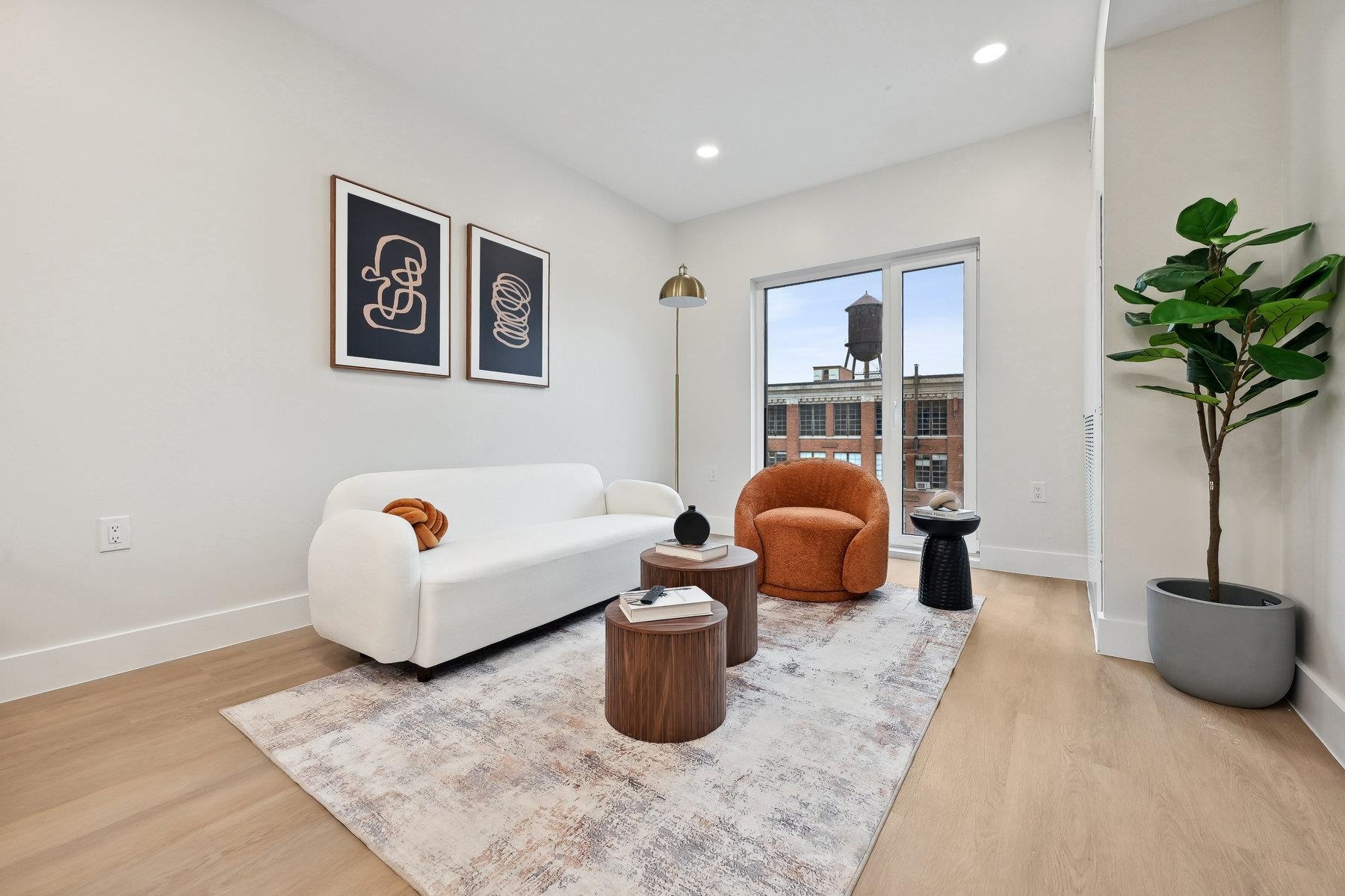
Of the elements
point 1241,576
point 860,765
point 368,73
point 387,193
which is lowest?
point 860,765

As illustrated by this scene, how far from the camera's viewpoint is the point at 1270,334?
176cm

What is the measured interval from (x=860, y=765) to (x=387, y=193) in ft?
10.8

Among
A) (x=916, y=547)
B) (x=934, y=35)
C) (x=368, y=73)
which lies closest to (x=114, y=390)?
(x=368, y=73)

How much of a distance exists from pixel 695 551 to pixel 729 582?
0.56 ft

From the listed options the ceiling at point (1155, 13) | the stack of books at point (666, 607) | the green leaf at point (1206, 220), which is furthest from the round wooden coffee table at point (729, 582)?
the ceiling at point (1155, 13)

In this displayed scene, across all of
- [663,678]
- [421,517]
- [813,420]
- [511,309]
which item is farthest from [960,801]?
[813,420]

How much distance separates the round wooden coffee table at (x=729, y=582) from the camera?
2074 mm

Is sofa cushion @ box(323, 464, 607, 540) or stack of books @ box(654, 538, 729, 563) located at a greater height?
sofa cushion @ box(323, 464, 607, 540)

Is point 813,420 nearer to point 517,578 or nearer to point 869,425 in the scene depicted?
point 869,425

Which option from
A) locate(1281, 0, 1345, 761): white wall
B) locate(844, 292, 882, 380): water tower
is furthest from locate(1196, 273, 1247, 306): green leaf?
locate(844, 292, 882, 380): water tower

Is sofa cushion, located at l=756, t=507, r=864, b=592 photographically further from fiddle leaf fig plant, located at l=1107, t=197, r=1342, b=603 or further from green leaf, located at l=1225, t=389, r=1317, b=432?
green leaf, located at l=1225, t=389, r=1317, b=432

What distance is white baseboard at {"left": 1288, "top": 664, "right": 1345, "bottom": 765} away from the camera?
1515 millimetres

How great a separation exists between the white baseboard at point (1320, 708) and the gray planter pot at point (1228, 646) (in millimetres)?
41

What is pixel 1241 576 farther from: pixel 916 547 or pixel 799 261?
pixel 799 261
